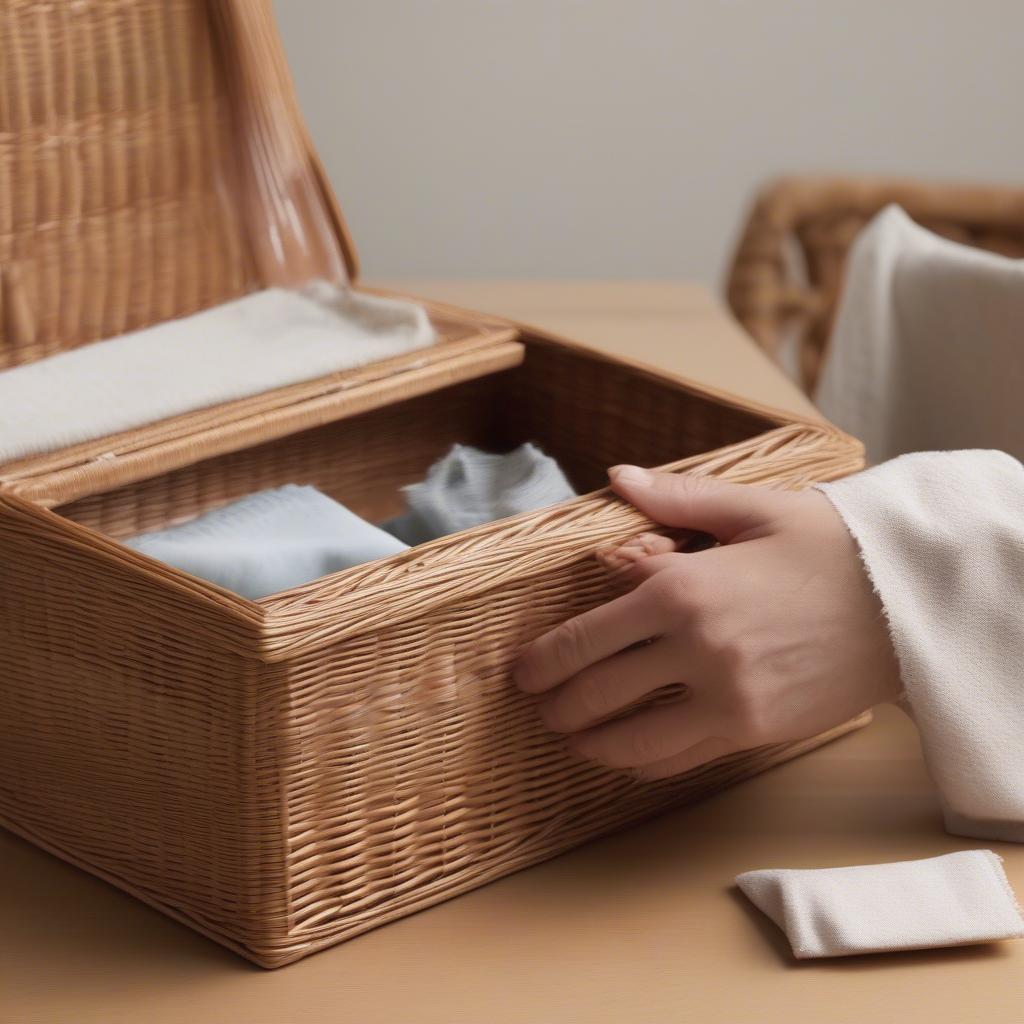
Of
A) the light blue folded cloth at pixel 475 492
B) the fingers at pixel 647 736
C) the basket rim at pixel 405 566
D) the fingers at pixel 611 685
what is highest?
the basket rim at pixel 405 566

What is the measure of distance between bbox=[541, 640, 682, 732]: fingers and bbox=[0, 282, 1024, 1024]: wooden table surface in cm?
8

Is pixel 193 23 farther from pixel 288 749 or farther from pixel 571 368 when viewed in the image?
pixel 288 749

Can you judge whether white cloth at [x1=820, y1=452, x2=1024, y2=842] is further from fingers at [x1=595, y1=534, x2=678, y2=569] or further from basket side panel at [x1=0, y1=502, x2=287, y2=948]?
basket side panel at [x1=0, y1=502, x2=287, y2=948]

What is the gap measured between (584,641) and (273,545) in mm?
167

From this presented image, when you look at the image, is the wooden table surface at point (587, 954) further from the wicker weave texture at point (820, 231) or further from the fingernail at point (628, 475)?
the wicker weave texture at point (820, 231)

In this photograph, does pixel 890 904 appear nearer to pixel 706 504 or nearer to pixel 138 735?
pixel 706 504

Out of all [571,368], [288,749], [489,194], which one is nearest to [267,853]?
[288,749]

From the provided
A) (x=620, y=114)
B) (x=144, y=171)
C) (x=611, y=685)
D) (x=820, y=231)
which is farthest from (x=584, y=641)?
(x=620, y=114)

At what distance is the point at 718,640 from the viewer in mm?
615

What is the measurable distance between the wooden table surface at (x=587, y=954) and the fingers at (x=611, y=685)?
0.08 meters

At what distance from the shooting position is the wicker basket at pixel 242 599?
22.3 inches

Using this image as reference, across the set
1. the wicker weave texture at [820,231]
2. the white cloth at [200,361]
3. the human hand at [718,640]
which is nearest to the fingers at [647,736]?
the human hand at [718,640]

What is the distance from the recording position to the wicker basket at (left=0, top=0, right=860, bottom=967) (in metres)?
0.57

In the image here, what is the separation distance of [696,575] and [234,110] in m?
0.51
